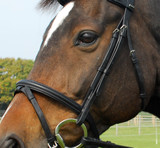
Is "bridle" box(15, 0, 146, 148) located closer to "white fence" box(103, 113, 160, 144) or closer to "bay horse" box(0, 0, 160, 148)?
"bay horse" box(0, 0, 160, 148)

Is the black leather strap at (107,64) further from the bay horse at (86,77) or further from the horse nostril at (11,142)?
the horse nostril at (11,142)

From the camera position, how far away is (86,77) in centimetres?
217

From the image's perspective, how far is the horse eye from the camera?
7.25 ft

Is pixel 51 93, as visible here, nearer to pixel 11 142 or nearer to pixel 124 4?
pixel 11 142

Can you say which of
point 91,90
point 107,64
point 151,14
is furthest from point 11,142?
point 151,14

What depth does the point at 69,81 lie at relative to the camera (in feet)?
7.05

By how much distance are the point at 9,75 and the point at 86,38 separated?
49466 millimetres

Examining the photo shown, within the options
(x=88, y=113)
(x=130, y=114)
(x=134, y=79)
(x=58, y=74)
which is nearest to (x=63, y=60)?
(x=58, y=74)

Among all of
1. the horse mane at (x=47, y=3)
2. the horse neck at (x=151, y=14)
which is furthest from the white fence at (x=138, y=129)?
the horse mane at (x=47, y=3)

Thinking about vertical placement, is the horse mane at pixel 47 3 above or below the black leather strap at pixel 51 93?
above

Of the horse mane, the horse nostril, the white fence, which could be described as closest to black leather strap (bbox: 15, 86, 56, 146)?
the horse nostril

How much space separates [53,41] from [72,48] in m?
0.19

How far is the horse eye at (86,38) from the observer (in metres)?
2.21

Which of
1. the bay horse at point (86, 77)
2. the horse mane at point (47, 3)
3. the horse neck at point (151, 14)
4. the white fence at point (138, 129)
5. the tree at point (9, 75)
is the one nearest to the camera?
the bay horse at point (86, 77)
